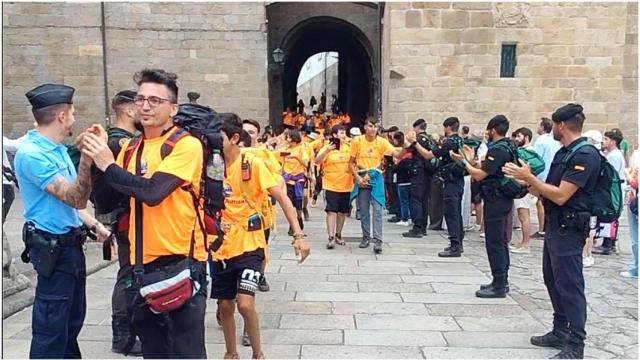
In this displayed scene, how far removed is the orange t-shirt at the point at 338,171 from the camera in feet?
26.1

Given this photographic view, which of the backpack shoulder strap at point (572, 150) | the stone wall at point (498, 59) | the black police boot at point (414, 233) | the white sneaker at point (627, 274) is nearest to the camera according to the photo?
the backpack shoulder strap at point (572, 150)

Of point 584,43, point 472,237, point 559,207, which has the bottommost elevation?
point 472,237

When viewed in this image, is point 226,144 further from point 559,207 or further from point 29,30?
point 29,30

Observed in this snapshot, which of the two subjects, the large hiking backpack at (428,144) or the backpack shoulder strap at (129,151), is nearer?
the backpack shoulder strap at (129,151)

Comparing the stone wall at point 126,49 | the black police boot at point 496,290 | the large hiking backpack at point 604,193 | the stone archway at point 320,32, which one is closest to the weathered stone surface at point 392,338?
the black police boot at point 496,290

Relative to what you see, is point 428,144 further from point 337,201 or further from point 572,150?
point 572,150

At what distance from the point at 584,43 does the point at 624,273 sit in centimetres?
987

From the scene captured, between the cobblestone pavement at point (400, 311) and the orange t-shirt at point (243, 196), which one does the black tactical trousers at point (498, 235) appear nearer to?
the cobblestone pavement at point (400, 311)

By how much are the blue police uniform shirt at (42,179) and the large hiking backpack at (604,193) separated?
3376 millimetres

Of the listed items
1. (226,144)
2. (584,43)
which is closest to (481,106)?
(584,43)

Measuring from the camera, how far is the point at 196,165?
268cm

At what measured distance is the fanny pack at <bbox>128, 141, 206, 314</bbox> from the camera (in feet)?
8.49

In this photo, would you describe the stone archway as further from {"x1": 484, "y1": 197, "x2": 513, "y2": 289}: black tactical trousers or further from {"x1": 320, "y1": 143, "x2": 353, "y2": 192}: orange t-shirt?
{"x1": 484, "y1": 197, "x2": 513, "y2": 289}: black tactical trousers

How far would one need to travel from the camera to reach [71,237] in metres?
3.28
